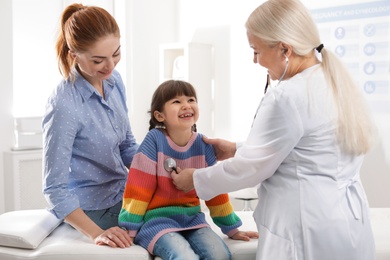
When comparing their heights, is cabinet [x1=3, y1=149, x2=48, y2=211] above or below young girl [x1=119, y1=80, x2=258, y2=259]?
below

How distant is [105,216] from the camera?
2154mm

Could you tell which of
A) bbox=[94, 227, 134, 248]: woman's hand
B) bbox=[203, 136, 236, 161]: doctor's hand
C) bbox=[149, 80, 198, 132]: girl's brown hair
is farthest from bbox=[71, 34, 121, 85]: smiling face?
bbox=[94, 227, 134, 248]: woman's hand

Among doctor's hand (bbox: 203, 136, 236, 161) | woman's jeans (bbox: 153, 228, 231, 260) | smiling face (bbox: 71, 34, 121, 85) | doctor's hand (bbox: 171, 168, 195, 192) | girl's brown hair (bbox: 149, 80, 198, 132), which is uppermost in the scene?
smiling face (bbox: 71, 34, 121, 85)

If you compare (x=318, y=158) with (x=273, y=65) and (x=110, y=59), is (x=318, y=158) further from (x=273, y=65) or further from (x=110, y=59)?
(x=110, y=59)

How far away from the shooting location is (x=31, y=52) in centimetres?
449

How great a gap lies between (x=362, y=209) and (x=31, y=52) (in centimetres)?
337

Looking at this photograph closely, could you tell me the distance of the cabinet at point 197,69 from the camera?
4.64 m

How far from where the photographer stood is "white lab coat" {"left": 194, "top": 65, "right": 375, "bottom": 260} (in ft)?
5.58

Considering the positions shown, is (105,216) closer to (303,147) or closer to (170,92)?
(170,92)

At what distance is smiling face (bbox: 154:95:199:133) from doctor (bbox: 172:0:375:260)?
0.30m

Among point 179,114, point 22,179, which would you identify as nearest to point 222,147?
point 179,114

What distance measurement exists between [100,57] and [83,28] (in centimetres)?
12

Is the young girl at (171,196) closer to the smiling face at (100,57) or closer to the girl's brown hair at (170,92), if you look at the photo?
the girl's brown hair at (170,92)

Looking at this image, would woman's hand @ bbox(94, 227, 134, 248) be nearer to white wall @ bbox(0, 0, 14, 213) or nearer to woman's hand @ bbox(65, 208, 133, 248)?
woman's hand @ bbox(65, 208, 133, 248)
